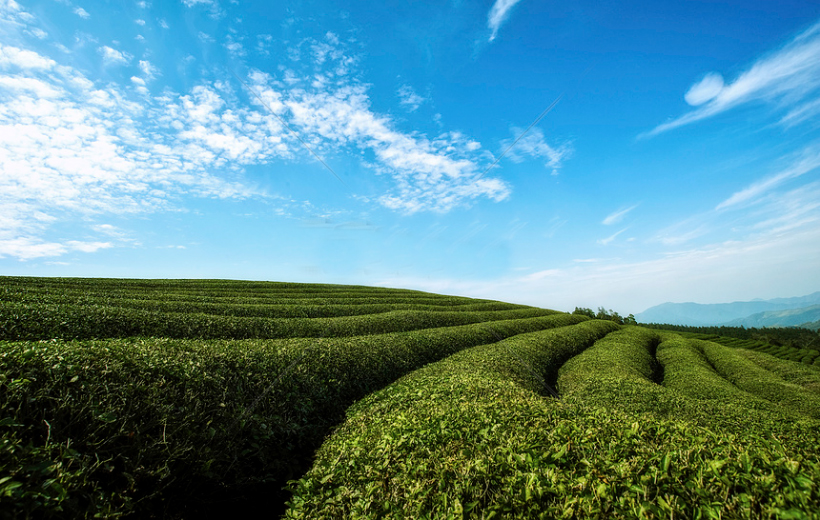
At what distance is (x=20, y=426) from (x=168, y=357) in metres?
4.66

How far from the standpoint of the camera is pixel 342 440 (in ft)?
32.9

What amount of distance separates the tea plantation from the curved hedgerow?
4 cm

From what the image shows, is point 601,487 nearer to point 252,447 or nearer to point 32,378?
point 252,447

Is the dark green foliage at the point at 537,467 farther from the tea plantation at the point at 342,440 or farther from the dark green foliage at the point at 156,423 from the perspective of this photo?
the dark green foliage at the point at 156,423

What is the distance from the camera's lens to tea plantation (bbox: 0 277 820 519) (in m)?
5.31

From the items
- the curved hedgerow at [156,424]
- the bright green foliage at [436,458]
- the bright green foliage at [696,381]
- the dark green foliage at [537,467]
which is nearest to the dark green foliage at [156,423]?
the curved hedgerow at [156,424]

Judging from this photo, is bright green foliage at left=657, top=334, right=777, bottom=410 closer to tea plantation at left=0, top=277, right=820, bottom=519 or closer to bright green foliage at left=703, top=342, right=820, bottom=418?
tea plantation at left=0, top=277, right=820, bottom=519

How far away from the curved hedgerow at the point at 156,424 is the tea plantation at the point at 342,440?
0.14ft

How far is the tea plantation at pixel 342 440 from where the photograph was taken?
5.31m

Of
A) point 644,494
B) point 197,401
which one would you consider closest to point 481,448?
point 644,494

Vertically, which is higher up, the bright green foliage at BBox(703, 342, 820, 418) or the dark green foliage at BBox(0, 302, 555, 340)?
the dark green foliage at BBox(0, 302, 555, 340)

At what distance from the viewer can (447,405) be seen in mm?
10031

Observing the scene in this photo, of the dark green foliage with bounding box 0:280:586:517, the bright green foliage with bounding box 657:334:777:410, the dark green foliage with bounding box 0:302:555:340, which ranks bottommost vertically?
the bright green foliage with bounding box 657:334:777:410

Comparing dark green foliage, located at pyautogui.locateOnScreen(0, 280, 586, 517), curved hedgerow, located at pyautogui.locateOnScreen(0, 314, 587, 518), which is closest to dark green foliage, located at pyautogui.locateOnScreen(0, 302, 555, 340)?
dark green foliage, located at pyautogui.locateOnScreen(0, 280, 586, 517)
